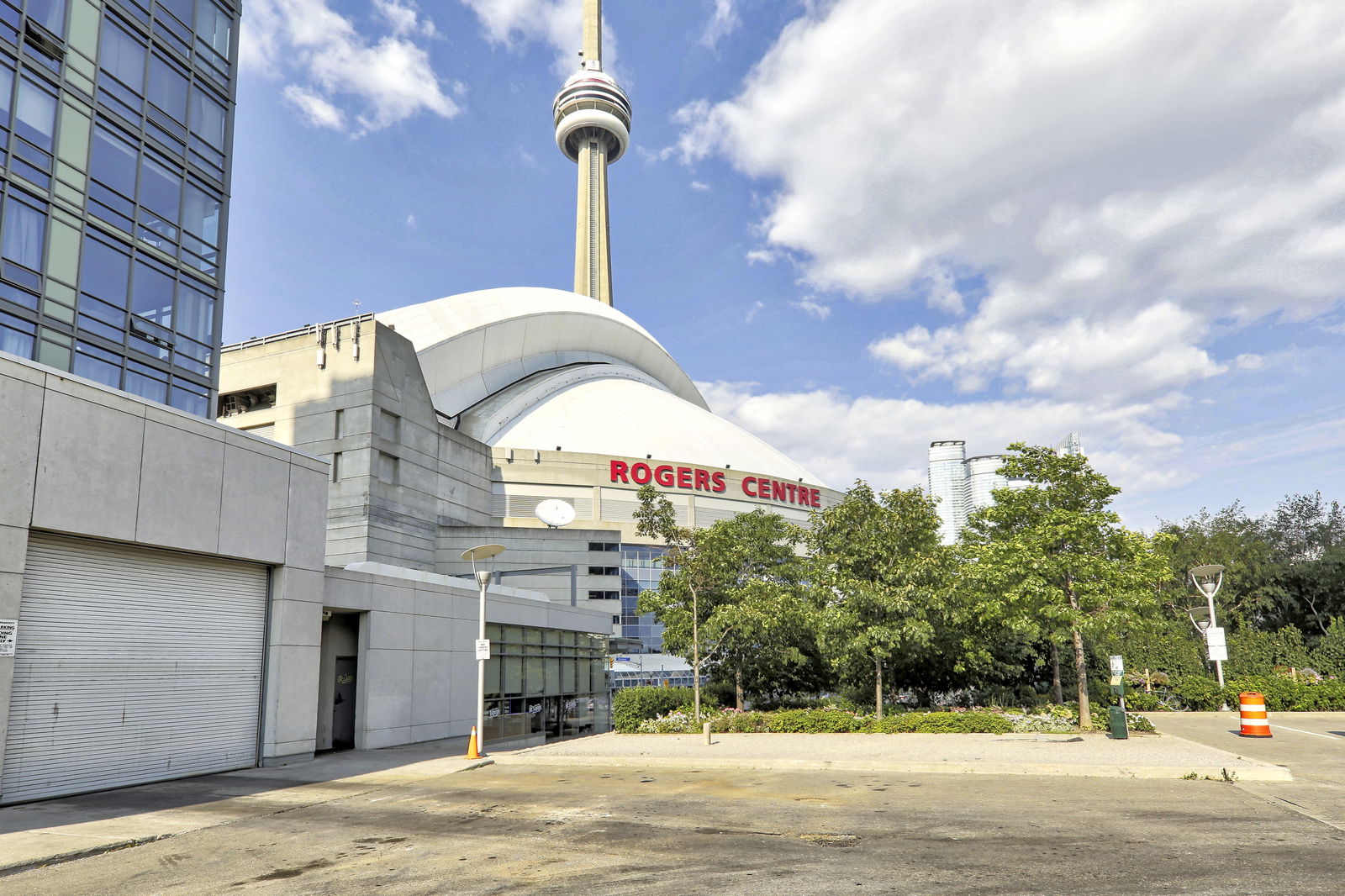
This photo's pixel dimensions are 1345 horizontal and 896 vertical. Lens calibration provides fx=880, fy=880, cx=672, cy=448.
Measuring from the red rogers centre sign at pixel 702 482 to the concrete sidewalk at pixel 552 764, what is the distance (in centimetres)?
3858

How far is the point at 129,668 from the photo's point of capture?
1694cm

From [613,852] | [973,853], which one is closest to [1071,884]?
[973,853]

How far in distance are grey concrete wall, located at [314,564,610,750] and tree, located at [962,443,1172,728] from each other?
15.6 meters

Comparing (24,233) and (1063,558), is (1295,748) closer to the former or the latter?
(1063,558)

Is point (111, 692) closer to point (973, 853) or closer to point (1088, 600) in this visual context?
point (973, 853)

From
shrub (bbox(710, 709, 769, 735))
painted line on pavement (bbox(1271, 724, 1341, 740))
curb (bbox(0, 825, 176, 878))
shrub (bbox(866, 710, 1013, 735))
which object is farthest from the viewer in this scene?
shrub (bbox(710, 709, 769, 735))

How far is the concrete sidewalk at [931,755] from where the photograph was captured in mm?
17516

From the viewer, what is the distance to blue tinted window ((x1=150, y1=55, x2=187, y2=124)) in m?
27.0

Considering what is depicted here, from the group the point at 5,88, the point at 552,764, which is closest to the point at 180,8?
the point at 5,88

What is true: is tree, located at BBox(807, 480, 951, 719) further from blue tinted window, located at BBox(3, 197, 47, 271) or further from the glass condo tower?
blue tinted window, located at BBox(3, 197, 47, 271)

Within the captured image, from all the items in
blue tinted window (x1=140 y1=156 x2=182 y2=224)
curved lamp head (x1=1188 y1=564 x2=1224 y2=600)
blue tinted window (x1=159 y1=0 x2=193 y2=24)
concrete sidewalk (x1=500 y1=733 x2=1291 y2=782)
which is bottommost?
concrete sidewalk (x1=500 y1=733 x2=1291 y2=782)

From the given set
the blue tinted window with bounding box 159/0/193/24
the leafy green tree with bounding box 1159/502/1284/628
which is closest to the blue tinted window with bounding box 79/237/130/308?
the blue tinted window with bounding box 159/0/193/24

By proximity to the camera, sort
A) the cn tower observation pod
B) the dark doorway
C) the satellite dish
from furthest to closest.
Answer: the cn tower observation pod
the satellite dish
the dark doorway

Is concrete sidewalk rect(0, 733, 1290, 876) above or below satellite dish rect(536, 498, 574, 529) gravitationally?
below
